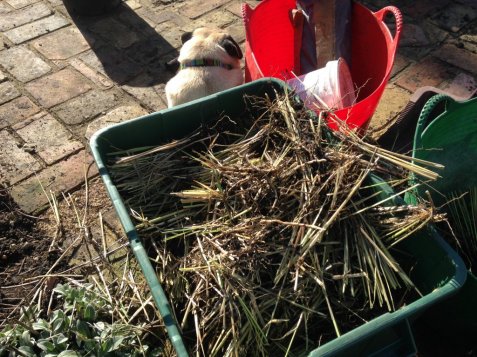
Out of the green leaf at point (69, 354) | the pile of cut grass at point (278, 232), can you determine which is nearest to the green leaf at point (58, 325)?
the green leaf at point (69, 354)

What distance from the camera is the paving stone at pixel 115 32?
4.06 meters

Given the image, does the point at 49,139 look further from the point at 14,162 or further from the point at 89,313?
the point at 89,313

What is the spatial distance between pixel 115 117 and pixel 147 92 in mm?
344

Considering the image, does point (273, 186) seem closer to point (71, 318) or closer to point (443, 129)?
point (443, 129)

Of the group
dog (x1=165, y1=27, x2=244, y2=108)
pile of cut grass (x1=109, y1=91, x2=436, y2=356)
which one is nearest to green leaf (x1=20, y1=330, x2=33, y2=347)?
pile of cut grass (x1=109, y1=91, x2=436, y2=356)

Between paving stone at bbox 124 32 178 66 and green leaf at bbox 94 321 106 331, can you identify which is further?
paving stone at bbox 124 32 178 66

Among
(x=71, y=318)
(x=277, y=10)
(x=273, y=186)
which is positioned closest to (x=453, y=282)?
(x=273, y=186)

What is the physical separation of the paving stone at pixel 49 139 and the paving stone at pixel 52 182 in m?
→ 0.08

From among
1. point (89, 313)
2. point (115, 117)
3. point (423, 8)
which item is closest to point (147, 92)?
point (115, 117)

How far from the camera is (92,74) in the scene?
12.4ft

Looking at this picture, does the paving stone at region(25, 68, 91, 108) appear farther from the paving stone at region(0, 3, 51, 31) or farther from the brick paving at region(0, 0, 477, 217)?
the paving stone at region(0, 3, 51, 31)

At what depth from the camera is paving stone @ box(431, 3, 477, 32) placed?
13.3ft

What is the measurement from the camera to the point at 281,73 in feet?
10.3

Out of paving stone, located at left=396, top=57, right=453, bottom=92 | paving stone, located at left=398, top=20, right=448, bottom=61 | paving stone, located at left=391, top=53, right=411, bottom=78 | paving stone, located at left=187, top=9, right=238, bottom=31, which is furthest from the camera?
paving stone, located at left=187, top=9, right=238, bottom=31
